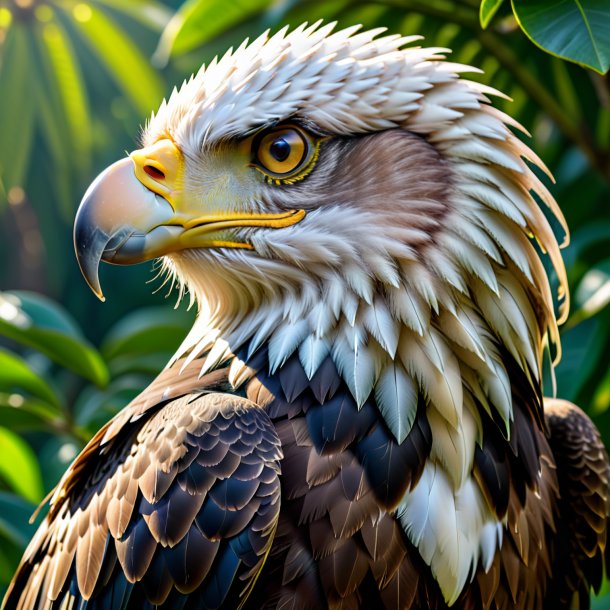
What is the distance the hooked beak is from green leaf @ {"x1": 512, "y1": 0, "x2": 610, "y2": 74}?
63 centimetres

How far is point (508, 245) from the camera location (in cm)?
211

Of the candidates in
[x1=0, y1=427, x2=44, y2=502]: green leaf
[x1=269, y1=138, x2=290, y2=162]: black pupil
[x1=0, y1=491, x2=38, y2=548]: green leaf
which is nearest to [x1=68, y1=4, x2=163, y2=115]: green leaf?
[x1=0, y1=427, x2=44, y2=502]: green leaf

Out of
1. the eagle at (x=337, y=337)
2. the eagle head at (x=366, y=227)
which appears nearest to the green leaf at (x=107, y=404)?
the eagle at (x=337, y=337)

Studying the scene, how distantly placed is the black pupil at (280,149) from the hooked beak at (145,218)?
0.13 metres

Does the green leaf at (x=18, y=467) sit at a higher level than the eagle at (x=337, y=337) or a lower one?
lower

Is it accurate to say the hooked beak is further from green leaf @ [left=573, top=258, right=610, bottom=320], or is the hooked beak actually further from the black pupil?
green leaf @ [left=573, top=258, right=610, bottom=320]

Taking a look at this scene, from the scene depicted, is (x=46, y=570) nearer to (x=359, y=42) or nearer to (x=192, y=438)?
(x=192, y=438)

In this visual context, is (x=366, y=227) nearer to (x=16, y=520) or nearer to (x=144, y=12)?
(x=16, y=520)

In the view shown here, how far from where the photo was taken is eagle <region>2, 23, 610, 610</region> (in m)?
1.96

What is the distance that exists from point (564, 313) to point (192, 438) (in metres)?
0.97

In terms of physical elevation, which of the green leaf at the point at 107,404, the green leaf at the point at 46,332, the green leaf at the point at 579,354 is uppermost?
the green leaf at the point at 579,354

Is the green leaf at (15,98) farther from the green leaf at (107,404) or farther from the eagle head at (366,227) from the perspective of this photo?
A: the eagle head at (366,227)

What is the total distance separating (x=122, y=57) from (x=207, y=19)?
243 centimetres

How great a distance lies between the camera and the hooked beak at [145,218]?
2066 millimetres
